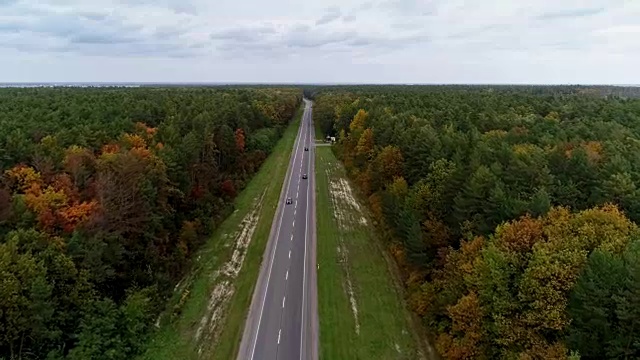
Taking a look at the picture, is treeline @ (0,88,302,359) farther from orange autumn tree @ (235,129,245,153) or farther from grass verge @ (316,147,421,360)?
orange autumn tree @ (235,129,245,153)

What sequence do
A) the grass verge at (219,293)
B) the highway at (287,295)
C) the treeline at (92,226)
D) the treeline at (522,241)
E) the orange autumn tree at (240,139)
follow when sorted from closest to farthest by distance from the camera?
the treeline at (522,241) → the treeline at (92,226) → the highway at (287,295) → the grass verge at (219,293) → the orange autumn tree at (240,139)

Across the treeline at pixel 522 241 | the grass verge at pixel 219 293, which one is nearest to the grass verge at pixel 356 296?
the treeline at pixel 522 241

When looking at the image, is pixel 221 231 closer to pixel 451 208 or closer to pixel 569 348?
pixel 451 208

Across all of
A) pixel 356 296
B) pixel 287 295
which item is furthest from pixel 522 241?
pixel 287 295

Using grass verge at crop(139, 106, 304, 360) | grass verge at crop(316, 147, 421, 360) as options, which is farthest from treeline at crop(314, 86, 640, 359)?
grass verge at crop(139, 106, 304, 360)

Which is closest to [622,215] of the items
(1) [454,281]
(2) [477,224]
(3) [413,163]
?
(2) [477,224]

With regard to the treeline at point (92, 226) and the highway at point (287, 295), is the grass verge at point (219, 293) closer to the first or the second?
the highway at point (287, 295)
